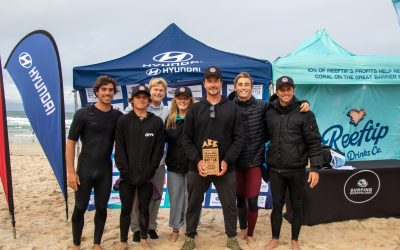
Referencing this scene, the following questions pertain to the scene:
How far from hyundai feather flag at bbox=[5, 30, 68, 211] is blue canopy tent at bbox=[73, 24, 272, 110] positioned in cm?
74

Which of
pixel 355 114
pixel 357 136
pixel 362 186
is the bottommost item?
pixel 362 186

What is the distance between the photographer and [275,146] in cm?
323

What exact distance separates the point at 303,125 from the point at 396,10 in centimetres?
293

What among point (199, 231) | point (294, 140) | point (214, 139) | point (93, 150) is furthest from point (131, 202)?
point (294, 140)

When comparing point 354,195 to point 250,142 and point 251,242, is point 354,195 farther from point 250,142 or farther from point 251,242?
point 250,142

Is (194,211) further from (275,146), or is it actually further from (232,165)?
(275,146)

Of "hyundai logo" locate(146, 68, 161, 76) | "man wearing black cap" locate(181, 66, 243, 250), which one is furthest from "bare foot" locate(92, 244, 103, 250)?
"hyundai logo" locate(146, 68, 161, 76)

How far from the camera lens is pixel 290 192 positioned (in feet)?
10.7

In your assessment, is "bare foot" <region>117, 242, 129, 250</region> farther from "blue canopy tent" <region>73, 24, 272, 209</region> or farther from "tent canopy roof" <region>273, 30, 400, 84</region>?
"tent canopy roof" <region>273, 30, 400, 84</region>

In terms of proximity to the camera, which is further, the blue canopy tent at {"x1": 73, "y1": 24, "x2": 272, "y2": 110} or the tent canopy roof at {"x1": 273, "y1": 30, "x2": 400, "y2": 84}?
the tent canopy roof at {"x1": 273, "y1": 30, "x2": 400, "y2": 84}

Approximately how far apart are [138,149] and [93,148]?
1.35ft

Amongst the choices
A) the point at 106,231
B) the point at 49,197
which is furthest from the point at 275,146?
the point at 49,197

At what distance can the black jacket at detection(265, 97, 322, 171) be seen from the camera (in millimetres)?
3115

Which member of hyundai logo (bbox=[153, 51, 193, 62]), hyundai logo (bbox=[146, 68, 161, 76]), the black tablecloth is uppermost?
hyundai logo (bbox=[153, 51, 193, 62])
